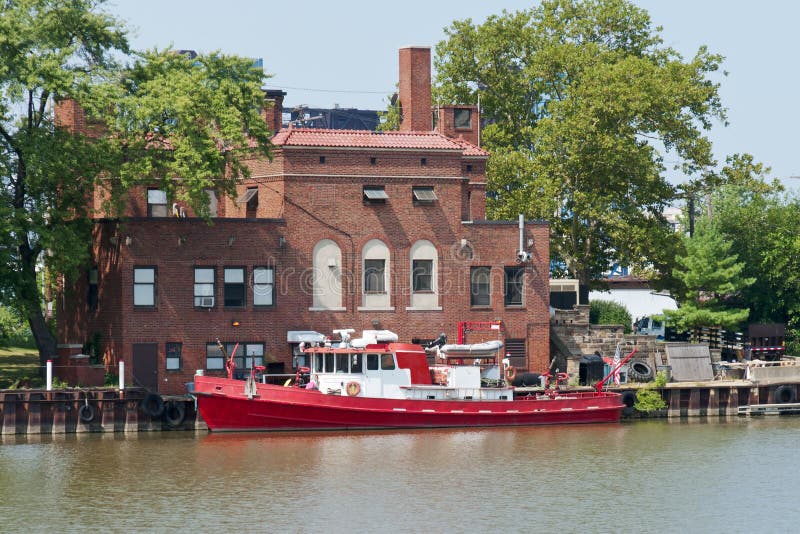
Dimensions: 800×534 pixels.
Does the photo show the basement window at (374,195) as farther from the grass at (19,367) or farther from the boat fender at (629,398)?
the grass at (19,367)

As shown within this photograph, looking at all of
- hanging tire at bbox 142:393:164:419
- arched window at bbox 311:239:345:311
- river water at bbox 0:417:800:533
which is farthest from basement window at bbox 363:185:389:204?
hanging tire at bbox 142:393:164:419

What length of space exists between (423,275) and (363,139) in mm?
6538

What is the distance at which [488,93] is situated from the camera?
81.6 meters

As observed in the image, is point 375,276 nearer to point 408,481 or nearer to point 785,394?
point 408,481

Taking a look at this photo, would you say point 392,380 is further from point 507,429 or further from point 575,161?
point 575,161

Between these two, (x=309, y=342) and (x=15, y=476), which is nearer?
(x=15, y=476)

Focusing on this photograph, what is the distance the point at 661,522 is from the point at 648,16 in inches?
1844

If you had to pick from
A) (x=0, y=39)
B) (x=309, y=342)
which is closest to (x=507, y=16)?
(x=309, y=342)

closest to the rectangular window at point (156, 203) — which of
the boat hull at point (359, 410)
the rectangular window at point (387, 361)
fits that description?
the boat hull at point (359, 410)

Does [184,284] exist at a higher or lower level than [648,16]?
lower

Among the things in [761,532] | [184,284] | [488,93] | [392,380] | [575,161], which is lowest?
[761,532]

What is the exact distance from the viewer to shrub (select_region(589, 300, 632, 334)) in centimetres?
7962

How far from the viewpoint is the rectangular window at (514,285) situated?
63438 mm

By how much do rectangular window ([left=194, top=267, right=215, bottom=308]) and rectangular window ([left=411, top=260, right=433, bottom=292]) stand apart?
9090 mm
